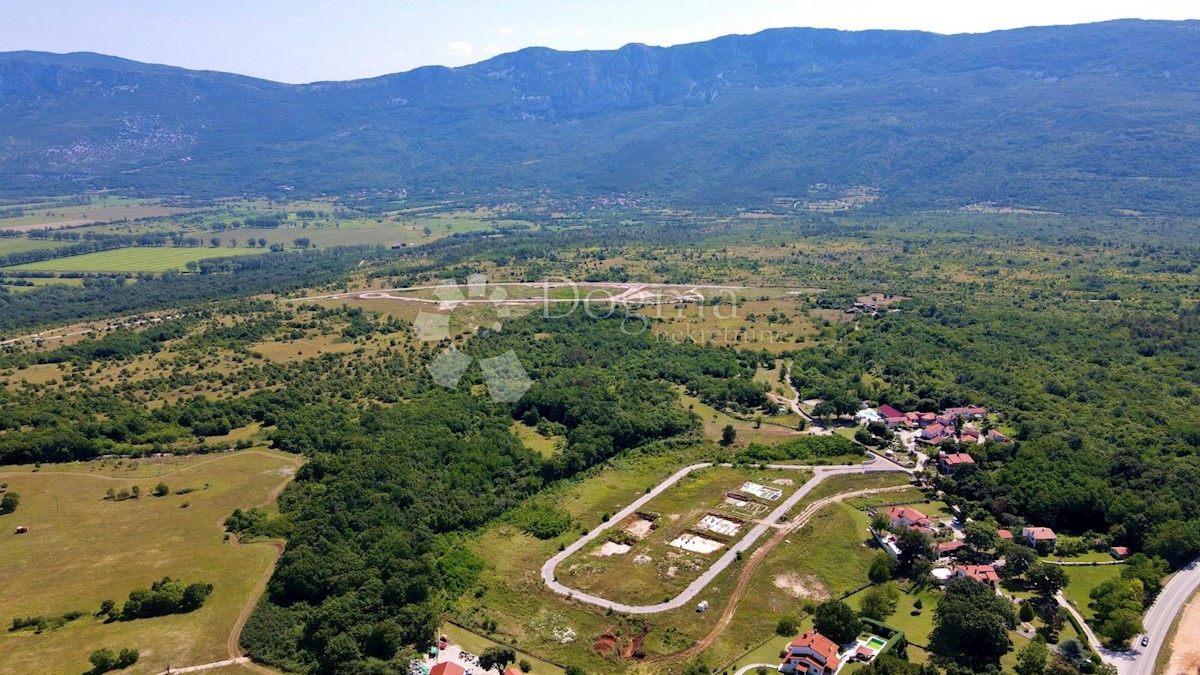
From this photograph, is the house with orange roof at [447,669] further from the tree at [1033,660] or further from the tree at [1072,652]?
the tree at [1072,652]

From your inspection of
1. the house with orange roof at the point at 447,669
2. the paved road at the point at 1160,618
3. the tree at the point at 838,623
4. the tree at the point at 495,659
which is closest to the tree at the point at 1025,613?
the paved road at the point at 1160,618

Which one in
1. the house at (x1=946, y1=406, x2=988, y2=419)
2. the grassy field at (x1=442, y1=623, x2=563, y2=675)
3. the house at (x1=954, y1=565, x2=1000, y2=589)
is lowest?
the grassy field at (x1=442, y1=623, x2=563, y2=675)

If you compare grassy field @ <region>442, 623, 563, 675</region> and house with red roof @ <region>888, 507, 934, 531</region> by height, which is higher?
house with red roof @ <region>888, 507, 934, 531</region>

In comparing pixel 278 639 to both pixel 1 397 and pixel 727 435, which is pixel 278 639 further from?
pixel 1 397

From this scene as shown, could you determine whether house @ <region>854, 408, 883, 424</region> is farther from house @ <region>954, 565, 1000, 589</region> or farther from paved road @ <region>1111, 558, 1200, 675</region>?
paved road @ <region>1111, 558, 1200, 675</region>

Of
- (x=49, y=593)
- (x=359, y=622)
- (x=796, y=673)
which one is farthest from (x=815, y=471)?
(x=49, y=593)

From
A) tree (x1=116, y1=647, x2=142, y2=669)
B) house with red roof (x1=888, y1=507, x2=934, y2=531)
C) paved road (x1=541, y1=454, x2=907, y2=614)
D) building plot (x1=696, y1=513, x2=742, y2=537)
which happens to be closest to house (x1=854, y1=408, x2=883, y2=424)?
paved road (x1=541, y1=454, x2=907, y2=614)
